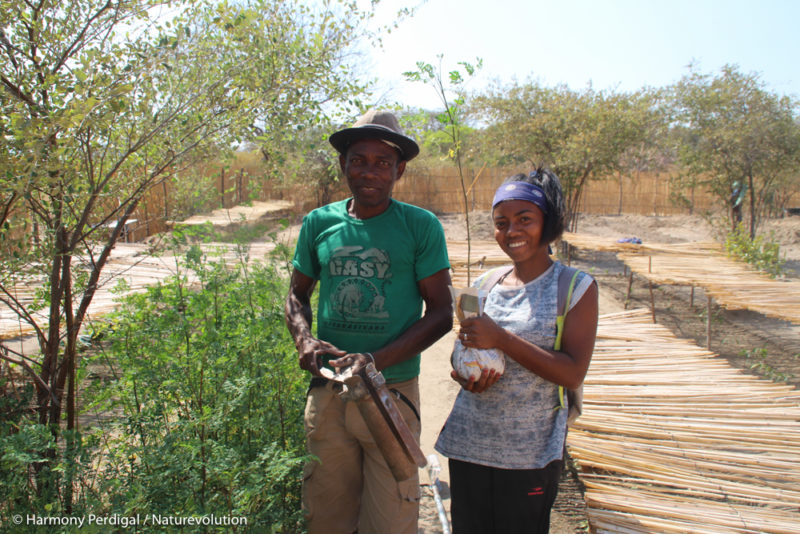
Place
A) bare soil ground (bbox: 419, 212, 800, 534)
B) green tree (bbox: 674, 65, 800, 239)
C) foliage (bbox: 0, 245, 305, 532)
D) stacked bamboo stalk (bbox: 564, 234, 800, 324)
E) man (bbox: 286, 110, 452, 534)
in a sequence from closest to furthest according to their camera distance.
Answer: foliage (bbox: 0, 245, 305, 532)
man (bbox: 286, 110, 452, 534)
bare soil ground (bbox: 419, 212, 800, 534)
stacked bamboo stalk (bbox: 564, 234, 800, 324)
green tree (bbox: 674, 65, 800, 239)

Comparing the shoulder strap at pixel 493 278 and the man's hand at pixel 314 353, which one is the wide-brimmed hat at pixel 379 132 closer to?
the shoulder strap at pixel 493 278

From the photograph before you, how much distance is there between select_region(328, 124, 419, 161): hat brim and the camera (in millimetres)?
1934

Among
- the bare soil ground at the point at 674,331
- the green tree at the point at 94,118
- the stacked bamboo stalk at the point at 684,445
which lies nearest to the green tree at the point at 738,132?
the bare soil ground at the point at 674,331

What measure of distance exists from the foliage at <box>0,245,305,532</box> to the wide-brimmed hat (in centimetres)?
103

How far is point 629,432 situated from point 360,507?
1.53 m

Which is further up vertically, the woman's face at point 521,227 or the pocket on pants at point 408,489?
the woman's face at point 521,227

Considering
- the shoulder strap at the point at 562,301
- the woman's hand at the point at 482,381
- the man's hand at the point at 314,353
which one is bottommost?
the woman's hand at the point at 482,381

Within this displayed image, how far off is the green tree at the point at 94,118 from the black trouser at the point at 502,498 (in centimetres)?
142

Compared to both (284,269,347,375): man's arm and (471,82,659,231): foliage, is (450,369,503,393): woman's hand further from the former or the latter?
(471,82,659,231): foliage

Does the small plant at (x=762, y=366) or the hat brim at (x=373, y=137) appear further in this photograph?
the small plant at (x=762, y=366)

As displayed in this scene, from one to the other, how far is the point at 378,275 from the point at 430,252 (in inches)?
8.2
